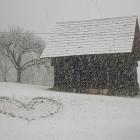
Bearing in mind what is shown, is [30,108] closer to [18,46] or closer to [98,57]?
[98,57]

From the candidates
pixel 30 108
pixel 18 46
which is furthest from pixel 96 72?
pixel 18 46

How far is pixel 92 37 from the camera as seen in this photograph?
37750 millimetres

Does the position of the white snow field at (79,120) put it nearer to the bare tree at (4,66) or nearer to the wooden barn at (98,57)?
the wooden barn at (98,57)

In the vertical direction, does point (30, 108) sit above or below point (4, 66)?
above

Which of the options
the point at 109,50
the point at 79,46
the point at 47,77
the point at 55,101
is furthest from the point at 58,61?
the point at 47,77

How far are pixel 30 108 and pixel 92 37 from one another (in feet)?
35.4

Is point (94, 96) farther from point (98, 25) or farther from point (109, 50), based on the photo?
point (98, 25)

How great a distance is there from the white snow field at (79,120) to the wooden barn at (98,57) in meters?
3.39

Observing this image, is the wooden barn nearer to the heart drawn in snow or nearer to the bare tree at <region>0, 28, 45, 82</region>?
the heart drawn in snow

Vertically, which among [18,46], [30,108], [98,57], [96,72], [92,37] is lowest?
[30,108]

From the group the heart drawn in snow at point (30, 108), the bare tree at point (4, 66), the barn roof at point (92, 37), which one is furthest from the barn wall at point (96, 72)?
the bare tree at point (4, 66)

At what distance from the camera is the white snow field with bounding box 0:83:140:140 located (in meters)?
24.2

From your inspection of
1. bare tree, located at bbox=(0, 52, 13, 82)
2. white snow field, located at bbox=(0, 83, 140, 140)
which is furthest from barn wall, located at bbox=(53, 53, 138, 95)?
bare tree, located at bbox=(0, 52, 13, 82)

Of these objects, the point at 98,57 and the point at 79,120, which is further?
the point at 98,57
